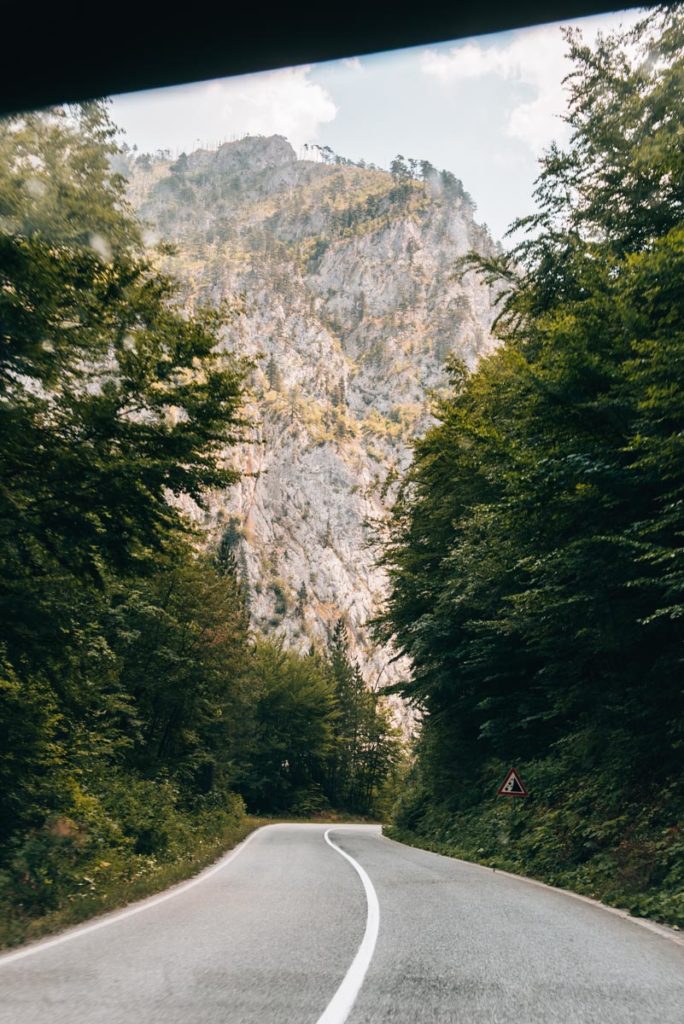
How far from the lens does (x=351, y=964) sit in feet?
20.1

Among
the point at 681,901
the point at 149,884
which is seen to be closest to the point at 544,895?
the point at 681,901

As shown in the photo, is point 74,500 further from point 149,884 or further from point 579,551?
point 579,551

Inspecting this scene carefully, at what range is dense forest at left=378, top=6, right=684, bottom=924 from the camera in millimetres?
11172

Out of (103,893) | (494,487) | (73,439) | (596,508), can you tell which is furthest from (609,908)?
(494,487)

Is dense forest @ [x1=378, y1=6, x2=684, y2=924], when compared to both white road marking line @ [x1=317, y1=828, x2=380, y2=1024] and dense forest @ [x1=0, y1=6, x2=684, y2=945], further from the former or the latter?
white road marking line @ [x1=317, y1=828, x2=380, y2=1024]

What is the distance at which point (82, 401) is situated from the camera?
995cm

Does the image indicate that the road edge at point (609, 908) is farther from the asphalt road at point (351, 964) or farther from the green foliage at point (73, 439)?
the green foliage at point (73, 439)

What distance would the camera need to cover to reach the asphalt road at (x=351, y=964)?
184 inches

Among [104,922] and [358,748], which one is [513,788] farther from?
[358,748]

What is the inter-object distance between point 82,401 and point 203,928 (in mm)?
6339

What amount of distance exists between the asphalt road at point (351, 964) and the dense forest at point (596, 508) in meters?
2.37

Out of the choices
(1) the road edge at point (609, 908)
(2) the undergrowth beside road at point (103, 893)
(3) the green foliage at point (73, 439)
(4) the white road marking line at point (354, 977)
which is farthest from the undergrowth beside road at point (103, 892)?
(1) the road edge at point (609, 908)

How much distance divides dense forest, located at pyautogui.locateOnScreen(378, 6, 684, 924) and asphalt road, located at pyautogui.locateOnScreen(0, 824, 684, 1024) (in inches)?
93.3

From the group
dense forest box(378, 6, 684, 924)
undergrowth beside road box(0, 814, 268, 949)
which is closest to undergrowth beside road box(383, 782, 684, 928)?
dense forest box(378, 6, 684, 924)
